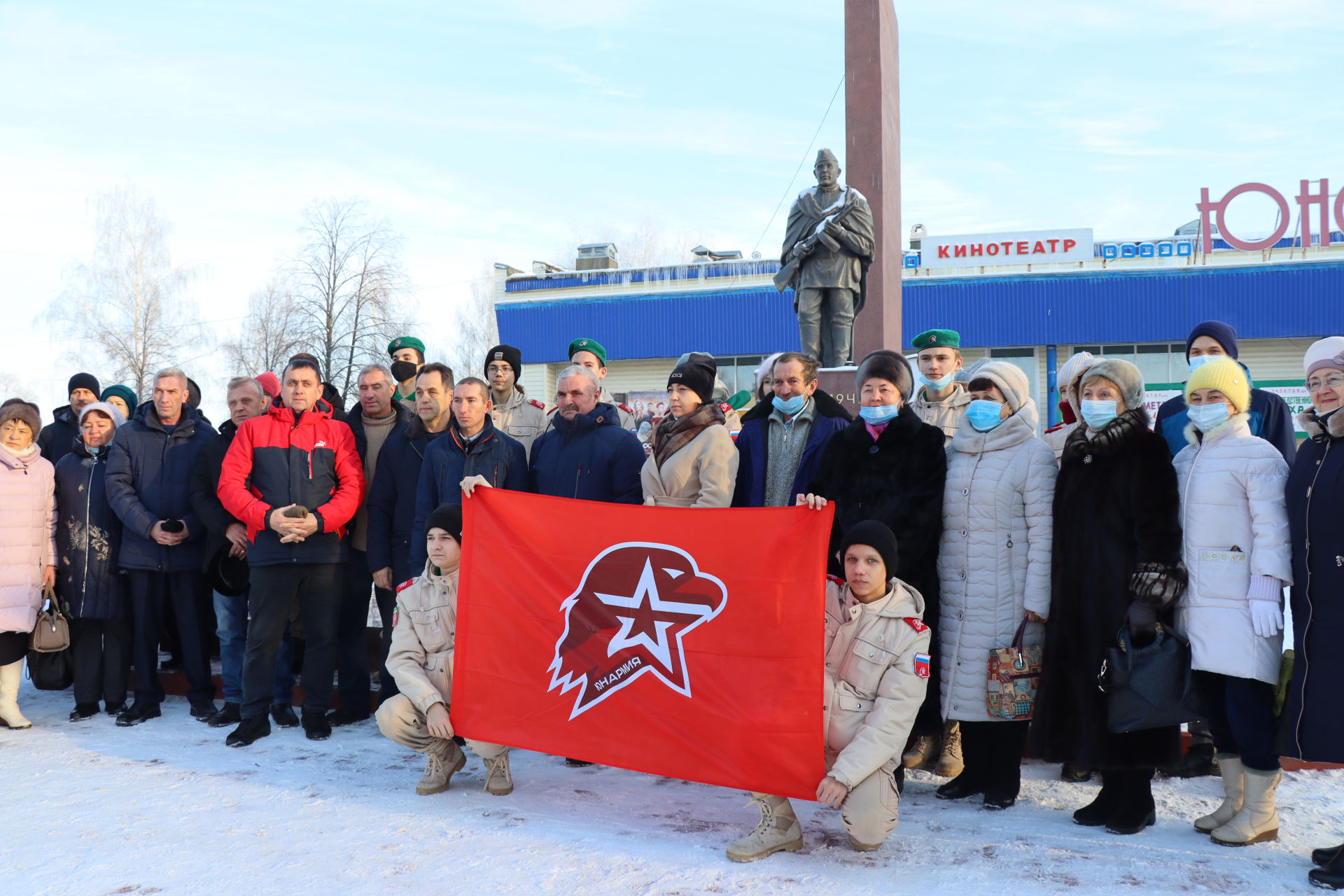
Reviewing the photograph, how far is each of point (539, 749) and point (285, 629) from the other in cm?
230

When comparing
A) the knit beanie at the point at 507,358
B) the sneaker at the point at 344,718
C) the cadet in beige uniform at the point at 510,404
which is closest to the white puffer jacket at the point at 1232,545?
the cadet in beige uniform at the point at 510,404

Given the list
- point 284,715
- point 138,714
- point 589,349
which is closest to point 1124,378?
point 589,349

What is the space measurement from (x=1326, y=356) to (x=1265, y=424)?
2.81ft

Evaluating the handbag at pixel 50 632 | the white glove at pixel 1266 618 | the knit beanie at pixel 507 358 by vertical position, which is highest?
the knit beanie at pixel 507 358

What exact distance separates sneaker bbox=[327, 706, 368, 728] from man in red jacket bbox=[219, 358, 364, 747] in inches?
7.5

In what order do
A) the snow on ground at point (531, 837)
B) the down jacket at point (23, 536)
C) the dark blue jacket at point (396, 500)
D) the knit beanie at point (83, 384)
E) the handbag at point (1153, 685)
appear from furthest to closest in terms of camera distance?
the knit beanie at point (83, 384) → the down jacket at point (23, 536) → the dark blue jacket at point (396, 500) → the handbag at point (1153, 685) → the snow on ground at point (531, 837)

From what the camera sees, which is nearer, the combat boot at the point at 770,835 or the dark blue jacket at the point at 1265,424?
the combat boot at the point at 770,835

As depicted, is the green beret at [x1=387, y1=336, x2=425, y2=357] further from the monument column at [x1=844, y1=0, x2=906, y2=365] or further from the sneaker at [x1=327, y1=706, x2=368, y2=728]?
the monument column at [x1=844, y1=0, x2=906, y2=365]

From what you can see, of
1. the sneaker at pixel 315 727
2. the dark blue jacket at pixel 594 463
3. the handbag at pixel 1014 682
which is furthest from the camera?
the sneaker at pixel 315 727

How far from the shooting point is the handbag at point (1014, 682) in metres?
3.67

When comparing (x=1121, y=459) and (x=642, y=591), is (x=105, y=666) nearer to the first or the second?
(x=642, y=591)

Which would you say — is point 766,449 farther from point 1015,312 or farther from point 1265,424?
point 1015,312

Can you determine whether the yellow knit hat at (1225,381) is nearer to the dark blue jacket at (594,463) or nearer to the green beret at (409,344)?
the dark blue jacket at (594,463)

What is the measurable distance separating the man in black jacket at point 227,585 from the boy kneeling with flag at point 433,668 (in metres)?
1.46
